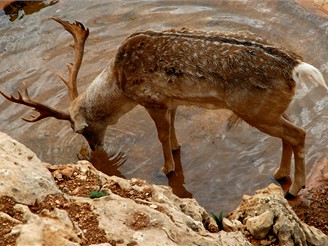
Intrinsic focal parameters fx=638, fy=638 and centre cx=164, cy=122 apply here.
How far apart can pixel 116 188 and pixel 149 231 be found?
0.89 m

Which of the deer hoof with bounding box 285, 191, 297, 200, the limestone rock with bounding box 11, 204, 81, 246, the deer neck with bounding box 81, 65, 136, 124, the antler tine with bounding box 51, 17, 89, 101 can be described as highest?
the limestone rock with bounding box 11, 204, 81, 246

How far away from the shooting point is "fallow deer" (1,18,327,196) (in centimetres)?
652

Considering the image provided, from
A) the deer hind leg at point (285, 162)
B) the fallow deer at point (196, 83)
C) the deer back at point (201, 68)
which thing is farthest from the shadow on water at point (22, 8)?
the deer hind leg at point (285, 162)

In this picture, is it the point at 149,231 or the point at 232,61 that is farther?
the point at 232,61

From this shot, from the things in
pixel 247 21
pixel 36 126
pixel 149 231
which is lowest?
pixel 36 126

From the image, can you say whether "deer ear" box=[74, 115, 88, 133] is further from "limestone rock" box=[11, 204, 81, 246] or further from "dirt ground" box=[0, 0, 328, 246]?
"limestone rock" box=[11, 204, 81, 246]

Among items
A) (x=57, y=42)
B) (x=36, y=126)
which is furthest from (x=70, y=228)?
(x=57, y=42)

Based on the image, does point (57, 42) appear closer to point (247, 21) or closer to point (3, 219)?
point (247, 21)

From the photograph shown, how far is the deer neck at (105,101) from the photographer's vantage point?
7.69 meters

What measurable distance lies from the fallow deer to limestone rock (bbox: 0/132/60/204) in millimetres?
2229

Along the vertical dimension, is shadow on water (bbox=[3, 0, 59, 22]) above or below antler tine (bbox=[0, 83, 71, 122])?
below

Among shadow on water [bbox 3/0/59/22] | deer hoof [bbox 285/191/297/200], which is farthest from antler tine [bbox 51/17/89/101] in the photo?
shadow on water [bbox 3/0/59/22]

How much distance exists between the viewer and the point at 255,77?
21.4 ft

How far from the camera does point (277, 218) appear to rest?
5539 mm
